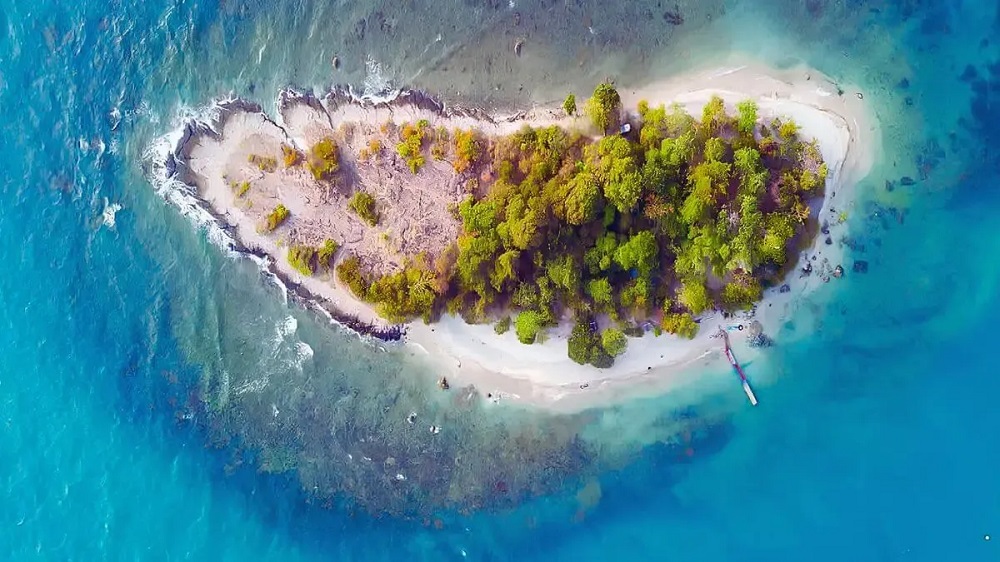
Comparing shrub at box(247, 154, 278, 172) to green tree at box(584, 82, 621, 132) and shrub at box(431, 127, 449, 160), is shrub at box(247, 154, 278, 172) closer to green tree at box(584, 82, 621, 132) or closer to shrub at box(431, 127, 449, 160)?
shrub at box(431, 127, 449, 160)

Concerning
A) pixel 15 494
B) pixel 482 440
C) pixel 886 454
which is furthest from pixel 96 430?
pixel 886 454

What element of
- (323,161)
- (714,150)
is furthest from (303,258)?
(714,150)

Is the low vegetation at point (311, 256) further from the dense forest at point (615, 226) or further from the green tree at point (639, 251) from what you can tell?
the green tree at point (639, 251)

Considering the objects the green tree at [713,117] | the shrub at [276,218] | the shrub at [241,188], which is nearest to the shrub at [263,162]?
the shrub at [241,188]

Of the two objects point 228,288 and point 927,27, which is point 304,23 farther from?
point 927,27

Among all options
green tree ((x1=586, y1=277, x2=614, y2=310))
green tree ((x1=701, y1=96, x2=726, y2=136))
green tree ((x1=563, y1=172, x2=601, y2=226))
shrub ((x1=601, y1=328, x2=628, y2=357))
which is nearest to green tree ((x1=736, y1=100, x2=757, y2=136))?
green tree ((x1=701, y1=96, x2=726, y2=136))

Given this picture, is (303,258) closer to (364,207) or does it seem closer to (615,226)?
(364,207)
